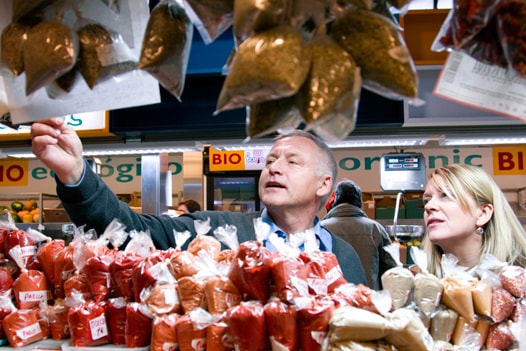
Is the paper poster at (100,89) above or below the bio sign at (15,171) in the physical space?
above

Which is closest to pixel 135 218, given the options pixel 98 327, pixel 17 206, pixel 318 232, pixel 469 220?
pixel 318 232

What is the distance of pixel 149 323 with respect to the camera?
1.28m

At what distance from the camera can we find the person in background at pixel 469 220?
7.95 ft

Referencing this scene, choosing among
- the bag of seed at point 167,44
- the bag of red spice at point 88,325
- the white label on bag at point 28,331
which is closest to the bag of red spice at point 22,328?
the white label on bag at point 28,331

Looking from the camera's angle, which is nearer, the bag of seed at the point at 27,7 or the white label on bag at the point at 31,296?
A: the bag of seed at the point at 27,7

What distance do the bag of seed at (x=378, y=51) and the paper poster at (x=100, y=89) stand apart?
42 centimetres

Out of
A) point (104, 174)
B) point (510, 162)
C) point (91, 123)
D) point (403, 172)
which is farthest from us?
point (104, 174)

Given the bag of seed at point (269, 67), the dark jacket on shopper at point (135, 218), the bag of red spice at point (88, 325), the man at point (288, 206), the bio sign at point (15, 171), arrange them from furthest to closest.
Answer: the bio sign at point (15, 171) < the man at point (288, 206) < the dark jacket on shopper at point (135, 218) < the bag of red spice at point (88, 325) < the bag of seed at point (269, 67)

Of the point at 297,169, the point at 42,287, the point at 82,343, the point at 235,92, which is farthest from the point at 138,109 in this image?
the point at 235,92

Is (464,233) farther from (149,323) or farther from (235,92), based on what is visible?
(235,92)

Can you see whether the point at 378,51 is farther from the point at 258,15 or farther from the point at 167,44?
the point at 167,44

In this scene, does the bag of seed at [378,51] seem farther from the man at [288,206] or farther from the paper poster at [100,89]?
the man at [288,206]

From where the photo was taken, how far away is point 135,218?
2.28 metres

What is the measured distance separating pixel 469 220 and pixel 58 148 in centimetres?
187
